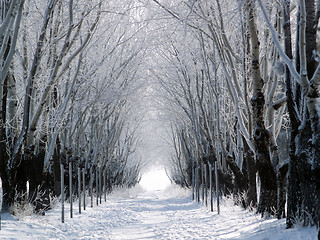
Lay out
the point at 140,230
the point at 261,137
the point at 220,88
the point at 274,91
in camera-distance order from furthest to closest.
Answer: the point at 220,88
the point at 140,230
the point at 274,91
the point at 261,137

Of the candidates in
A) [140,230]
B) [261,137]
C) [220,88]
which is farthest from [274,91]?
[220,88]

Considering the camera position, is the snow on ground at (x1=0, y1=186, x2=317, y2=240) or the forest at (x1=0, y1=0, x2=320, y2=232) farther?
the snow on ground at (x1=0, y1=186, x2=317, y2=240)

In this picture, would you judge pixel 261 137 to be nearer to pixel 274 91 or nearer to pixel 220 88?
pixel 274 91

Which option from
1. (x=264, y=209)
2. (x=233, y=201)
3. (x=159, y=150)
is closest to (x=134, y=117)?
(x=233, y=201)

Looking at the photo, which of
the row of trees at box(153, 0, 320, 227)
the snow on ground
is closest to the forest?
the row of trees at box(153, 0, 320, 227)

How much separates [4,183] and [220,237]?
5471 mm

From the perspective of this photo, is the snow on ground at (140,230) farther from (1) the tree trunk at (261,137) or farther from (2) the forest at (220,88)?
(1) the tree trunk at (261,137)

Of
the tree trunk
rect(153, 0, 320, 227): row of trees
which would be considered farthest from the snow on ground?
the tree trunk

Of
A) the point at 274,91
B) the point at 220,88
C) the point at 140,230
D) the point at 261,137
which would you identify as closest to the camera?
the point at 261,137

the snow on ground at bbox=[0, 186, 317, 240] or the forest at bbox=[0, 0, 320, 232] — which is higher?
the forest at bbox=[0, 0, 320, 232]

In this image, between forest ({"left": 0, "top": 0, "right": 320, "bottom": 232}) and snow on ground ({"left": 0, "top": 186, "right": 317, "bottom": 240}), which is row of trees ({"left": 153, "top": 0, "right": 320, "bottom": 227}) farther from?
snow on ground ({"left": 0, "top": 186, "right": 317, "bottom": 240})

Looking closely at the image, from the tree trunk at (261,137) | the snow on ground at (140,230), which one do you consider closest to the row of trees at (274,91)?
the tree trunk at (261,137)

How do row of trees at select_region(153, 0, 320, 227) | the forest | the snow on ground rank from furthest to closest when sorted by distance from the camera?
the snow on ground
the forest
row of trees at select_region(153, 0, 320, 227)

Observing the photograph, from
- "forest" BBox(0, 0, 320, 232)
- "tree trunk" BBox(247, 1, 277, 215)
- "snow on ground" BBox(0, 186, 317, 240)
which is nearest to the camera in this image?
"forest" BBox(0, 0, 320, 232)
